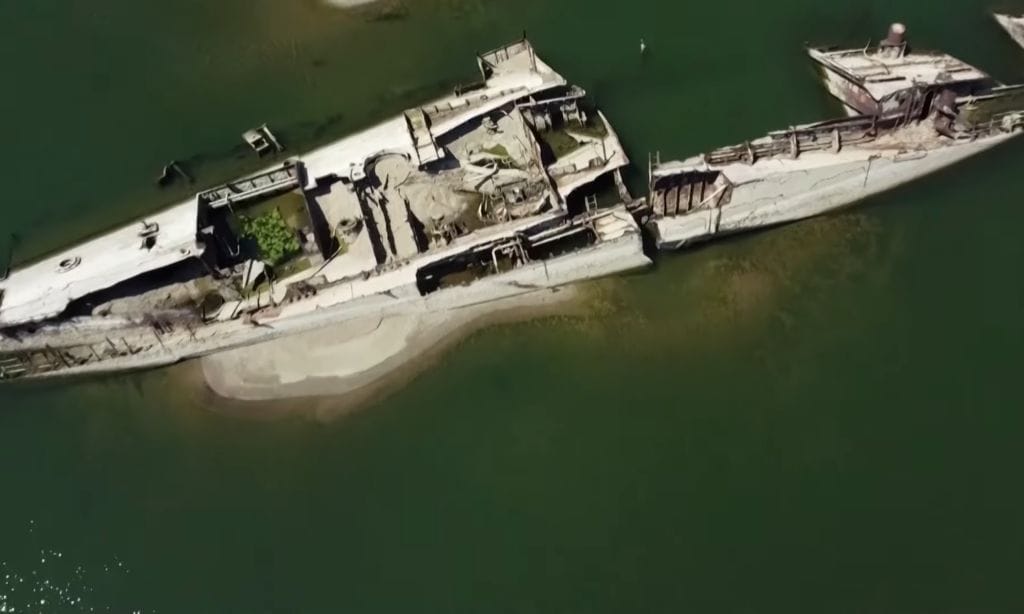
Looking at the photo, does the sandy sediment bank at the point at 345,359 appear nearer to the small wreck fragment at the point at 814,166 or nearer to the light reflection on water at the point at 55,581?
the small wreck fragment at the point at 814,166

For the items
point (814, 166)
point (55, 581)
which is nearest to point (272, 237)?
point (55, 581)

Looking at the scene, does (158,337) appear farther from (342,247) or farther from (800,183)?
(800,183)

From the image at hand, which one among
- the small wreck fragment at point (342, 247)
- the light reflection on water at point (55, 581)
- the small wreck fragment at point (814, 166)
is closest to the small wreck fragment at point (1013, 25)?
the small wreck fragment at point (814, 166)

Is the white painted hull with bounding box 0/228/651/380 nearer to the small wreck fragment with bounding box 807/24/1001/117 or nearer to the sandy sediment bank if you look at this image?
the sandy sediment bank

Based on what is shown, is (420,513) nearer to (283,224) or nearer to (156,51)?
(283,224)

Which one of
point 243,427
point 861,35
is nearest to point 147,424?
point 243,427
